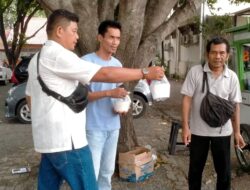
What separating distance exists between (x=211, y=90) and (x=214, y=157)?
68 centimetres

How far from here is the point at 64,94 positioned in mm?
→ 2838

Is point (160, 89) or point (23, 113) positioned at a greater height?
point (160, 89)

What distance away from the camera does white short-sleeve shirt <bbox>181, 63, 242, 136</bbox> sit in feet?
12.6

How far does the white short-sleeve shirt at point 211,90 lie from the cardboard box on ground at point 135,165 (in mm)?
1106

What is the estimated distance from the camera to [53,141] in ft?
9.39

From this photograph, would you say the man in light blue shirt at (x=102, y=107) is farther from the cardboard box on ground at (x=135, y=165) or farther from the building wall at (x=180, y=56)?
the building wall at (x=180, y=56)

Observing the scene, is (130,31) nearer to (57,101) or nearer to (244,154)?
(244,154)

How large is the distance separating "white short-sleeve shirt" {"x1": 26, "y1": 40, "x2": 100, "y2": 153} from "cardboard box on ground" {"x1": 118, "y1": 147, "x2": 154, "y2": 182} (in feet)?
6.32

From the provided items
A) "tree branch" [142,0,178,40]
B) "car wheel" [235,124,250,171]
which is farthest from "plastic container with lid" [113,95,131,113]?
"car wheel" [235,124,250,171]

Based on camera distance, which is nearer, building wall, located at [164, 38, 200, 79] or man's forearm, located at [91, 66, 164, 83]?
man's forearm, located at [91, 66, 164, 83]

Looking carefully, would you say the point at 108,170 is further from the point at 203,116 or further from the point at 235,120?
the point at 235,120

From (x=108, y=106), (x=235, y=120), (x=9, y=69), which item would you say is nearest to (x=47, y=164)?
(x=108, y=106)

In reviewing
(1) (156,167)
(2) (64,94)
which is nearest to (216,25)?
(1) (156,167)

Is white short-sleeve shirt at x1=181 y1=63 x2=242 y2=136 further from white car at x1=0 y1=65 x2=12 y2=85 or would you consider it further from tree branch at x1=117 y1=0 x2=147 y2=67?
white car at x1=0 y1=65 x2=12 y2=85
